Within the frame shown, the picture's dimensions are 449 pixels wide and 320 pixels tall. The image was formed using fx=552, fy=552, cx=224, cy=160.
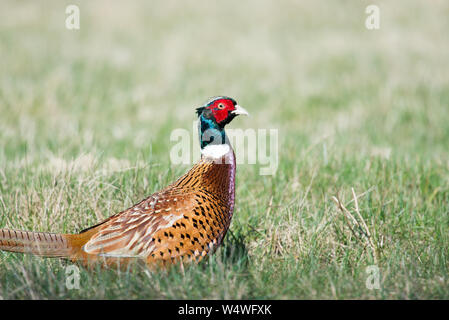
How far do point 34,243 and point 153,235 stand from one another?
71 cm

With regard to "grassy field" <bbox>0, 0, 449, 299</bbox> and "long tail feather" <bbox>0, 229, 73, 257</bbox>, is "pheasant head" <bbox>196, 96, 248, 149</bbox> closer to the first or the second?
"grassy field" <bbox>0, 0, 449, 299</bbox>

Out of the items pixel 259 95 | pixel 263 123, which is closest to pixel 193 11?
pixel 259 95

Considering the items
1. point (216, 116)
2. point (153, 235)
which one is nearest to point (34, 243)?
point (153, 235)

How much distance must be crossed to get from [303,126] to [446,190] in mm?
3445

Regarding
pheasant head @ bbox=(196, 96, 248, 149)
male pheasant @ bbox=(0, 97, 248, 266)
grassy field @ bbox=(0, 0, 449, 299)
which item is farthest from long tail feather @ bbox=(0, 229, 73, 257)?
pheasant head @ bbox=(196, 96, 248, 149)

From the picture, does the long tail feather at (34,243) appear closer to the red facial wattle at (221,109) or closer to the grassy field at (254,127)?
the grassy field at (254,127)

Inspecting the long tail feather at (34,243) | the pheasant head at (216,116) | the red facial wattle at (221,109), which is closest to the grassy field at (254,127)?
the long tail feather at (34,243)

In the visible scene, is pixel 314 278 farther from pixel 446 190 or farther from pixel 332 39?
pixel 332 39

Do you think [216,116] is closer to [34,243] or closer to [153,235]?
Answer: [153,235]

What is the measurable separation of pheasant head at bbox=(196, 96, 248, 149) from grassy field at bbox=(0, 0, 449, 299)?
83cm

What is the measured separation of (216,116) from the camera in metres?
3.79

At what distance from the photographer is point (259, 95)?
9.96m

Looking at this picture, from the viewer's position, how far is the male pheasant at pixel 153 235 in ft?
11.0
